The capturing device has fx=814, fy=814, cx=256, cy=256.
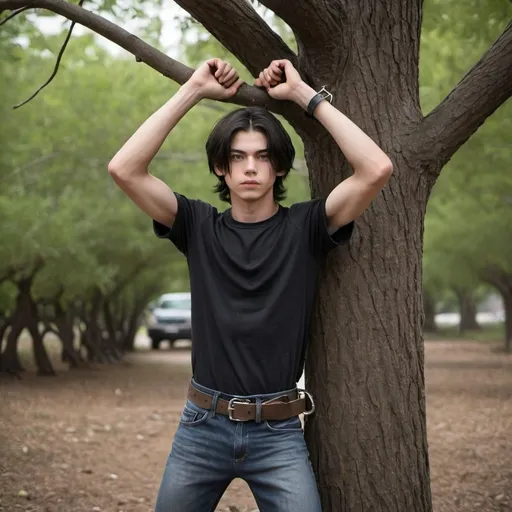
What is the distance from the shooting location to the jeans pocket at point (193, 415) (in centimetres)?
314

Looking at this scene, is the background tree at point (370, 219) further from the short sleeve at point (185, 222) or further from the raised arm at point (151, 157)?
the short sleeve at point (185, 222)

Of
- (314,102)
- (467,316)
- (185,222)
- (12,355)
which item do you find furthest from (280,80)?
(467,316)

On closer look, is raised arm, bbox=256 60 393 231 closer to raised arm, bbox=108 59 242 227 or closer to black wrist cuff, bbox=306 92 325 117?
black wrist cuff, bbox=306 92 325 117

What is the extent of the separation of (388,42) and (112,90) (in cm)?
1130

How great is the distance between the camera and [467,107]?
3783 mm

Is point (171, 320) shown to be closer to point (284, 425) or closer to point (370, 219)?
point (370, 219)

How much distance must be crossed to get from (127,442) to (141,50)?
6578mm

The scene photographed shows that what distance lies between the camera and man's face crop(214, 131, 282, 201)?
3262 millimetres

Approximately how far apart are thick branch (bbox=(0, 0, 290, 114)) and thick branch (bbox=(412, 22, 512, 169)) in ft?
2.24

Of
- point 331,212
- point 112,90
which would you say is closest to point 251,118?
point 331,212

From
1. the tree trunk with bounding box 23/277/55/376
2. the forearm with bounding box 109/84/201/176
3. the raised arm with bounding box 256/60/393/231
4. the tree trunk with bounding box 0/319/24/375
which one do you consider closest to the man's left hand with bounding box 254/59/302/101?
the raised arm with bounding box 256/60/393/231

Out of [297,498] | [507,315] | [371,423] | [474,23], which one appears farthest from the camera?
[507,315]

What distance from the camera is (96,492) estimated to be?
6832mm

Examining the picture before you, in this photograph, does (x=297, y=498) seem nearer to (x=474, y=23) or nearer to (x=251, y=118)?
(x=251, y=118)
